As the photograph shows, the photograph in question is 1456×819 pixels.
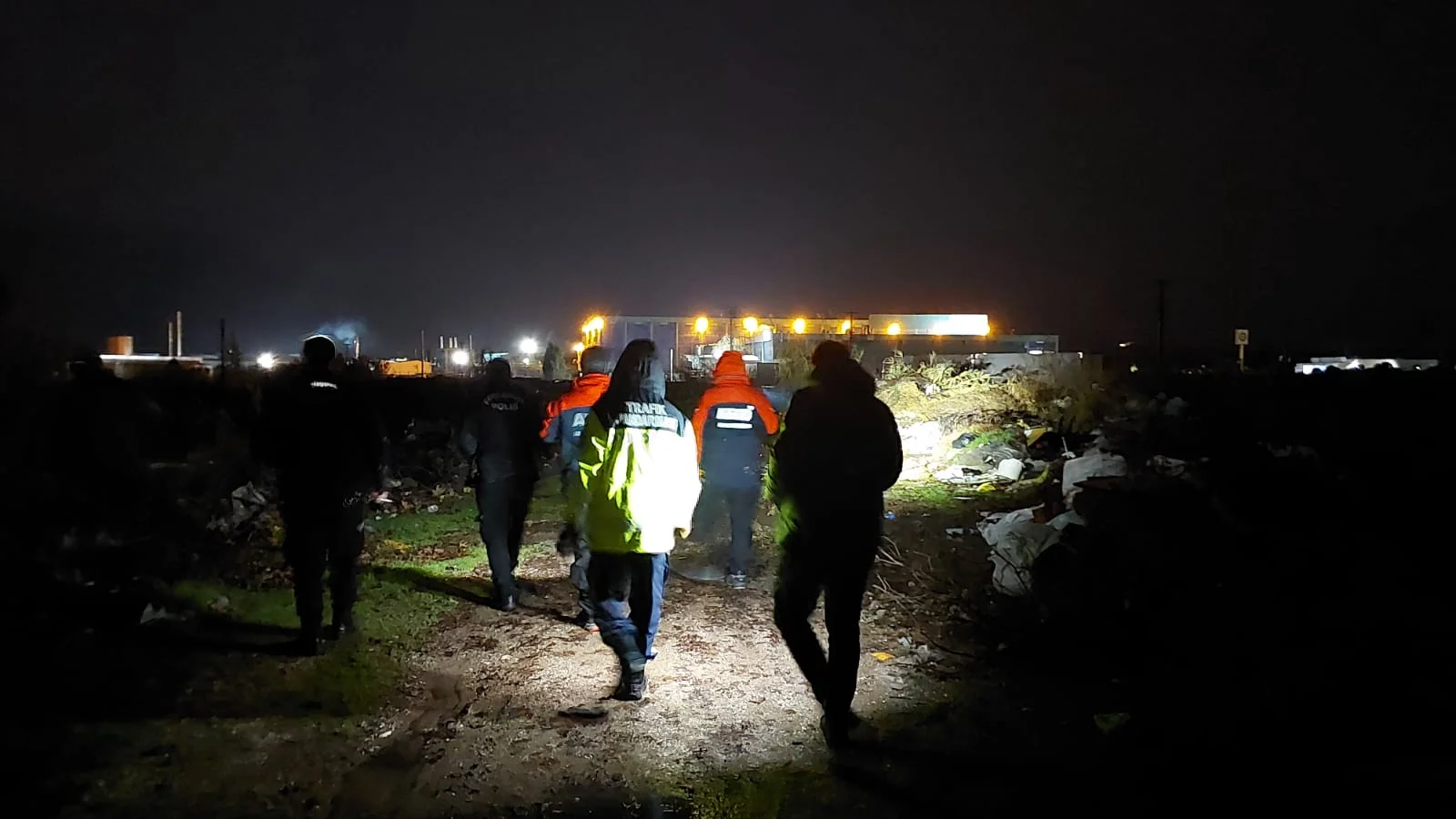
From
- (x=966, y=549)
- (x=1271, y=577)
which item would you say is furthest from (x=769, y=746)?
(x=966, y=549)

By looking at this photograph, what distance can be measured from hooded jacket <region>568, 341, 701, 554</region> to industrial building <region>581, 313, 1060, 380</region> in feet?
80.9

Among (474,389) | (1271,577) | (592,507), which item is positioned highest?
(474,389)

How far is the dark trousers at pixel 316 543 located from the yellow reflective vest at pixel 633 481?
6.02ft

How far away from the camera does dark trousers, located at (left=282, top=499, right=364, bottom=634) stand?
5.92 metres

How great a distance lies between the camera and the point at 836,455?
4.63 meters

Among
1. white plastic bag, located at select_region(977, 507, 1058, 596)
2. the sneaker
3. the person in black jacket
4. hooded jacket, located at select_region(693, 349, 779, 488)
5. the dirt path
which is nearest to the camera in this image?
the dirt path

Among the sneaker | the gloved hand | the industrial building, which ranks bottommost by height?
the sneaker

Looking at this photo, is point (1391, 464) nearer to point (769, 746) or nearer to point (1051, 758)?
point (1051, 758)

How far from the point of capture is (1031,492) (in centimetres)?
1251

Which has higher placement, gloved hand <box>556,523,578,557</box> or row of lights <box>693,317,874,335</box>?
row of lights <box>693,317,874,335</box>

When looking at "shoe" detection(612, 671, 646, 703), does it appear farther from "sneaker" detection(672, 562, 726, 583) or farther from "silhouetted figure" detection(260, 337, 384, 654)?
"sneaker" detection(672, 562, 726, 583)

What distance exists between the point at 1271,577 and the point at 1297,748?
1.98 m

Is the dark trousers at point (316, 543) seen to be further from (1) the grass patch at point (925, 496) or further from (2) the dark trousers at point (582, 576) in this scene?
(1) the grass patch at point (925, 496)

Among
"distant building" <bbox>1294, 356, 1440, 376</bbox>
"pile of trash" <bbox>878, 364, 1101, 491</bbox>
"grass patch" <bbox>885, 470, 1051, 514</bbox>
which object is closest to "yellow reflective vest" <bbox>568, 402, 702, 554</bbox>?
"grass patch" <bbox>885, 470, 1051, 514</bbox>
